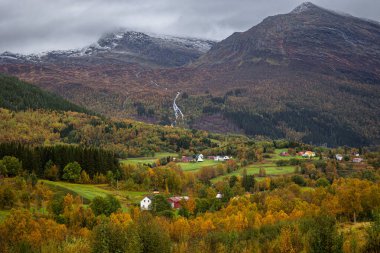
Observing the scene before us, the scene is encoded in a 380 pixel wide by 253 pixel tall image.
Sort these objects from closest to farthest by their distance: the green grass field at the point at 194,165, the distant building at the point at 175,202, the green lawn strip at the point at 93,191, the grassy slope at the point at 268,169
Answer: the green lawn strip at the point at 93,191
the distant building at the point at 175,202
the grassy slope at the point at 268,169
the green grass field at the point at 194,165

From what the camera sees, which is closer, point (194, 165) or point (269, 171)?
point (269, 171)

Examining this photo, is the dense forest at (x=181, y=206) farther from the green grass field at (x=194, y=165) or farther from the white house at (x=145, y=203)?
the white house at (x=145, y=203)

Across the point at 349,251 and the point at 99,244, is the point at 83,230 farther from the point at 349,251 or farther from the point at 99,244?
the point at 349,251

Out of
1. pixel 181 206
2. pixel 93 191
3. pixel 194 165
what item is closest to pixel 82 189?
pixel 93 191

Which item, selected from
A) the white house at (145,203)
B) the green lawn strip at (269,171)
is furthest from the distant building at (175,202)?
the green lawn strip at (269,171)

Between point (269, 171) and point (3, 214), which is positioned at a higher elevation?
point (3, 214)

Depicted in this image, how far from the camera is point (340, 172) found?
170m

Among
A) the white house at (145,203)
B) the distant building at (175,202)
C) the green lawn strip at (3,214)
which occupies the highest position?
the green lawn strip at (3,214)

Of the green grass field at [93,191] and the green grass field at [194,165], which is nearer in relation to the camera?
the green grass field at [93,191]

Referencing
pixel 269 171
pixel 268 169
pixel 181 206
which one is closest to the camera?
pixel 181 206

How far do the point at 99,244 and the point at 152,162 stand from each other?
131m

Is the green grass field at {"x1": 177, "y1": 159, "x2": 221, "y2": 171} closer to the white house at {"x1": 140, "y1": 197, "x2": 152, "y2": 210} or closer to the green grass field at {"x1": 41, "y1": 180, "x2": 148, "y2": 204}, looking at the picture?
the green grass field at {"x1": 41, "y1": 180, "x2": 148, "y2": 204}

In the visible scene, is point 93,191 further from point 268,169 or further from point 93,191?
point 268,169

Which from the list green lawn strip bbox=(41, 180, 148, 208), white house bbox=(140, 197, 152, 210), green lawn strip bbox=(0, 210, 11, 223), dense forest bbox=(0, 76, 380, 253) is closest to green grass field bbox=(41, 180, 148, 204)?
green lawn strip bbox=(41, 180, 148, 208)
